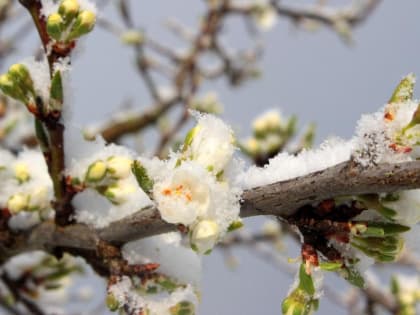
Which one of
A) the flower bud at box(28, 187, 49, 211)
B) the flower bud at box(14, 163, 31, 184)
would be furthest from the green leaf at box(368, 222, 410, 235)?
the flower bud at box(14, 163, 31, 184)

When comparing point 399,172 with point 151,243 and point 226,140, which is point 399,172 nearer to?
point 226,140

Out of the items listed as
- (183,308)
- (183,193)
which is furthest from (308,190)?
(183,308)

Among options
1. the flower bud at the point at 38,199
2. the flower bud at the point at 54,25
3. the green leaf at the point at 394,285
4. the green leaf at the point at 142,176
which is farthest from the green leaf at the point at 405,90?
the green leaf at the point at 394,285

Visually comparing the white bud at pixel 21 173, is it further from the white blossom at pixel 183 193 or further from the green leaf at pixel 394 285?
the green leaf at pixel 394 285

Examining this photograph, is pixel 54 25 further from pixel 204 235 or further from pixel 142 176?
pixel 204 235

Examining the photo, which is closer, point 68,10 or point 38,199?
point 68,10

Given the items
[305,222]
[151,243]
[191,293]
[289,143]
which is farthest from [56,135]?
[289,143]
